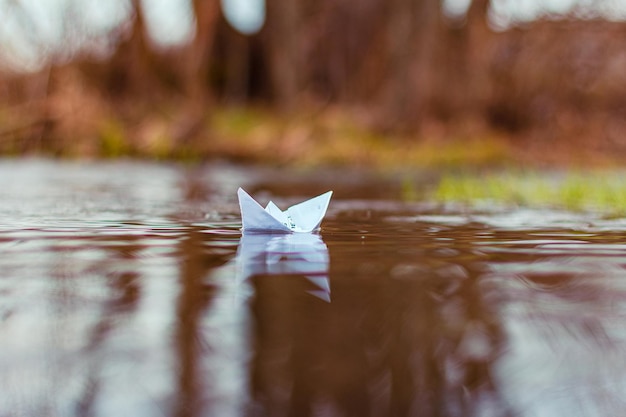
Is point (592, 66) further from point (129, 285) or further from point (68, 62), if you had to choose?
point (129, 285)

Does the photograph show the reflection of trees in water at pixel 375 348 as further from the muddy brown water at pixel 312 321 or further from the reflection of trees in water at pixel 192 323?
the reflection of trees in water at pixel 192 323

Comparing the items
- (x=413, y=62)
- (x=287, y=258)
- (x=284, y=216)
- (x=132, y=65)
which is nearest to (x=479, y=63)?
(x=413, y=62)

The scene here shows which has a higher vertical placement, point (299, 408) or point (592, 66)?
point (592, 66)

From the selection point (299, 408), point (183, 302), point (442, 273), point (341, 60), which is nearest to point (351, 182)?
point (442, 273)

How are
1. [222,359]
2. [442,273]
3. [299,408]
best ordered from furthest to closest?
[442,273]
[222,359]
[299,408]

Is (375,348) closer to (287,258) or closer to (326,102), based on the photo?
(287,258)

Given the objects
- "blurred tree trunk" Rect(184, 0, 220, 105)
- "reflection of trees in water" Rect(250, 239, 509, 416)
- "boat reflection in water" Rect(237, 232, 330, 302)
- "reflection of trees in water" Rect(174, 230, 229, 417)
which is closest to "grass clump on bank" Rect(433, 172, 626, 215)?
"boat reflection in water" Rect(237, 232, 330, 302)
